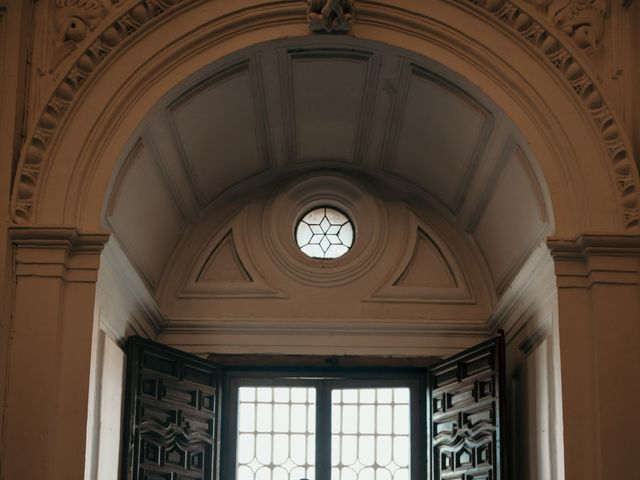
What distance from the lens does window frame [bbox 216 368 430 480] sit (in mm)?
9719

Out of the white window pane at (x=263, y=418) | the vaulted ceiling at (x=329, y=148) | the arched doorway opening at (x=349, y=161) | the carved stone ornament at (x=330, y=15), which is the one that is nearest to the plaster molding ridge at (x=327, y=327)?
the arched doorway opening at (x=349, y=161)

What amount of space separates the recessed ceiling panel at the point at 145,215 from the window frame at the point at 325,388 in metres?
1.07

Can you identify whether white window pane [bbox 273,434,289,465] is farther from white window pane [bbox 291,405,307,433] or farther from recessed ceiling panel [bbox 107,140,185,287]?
recessed ceiling panel [bbox 107,140,185,287]

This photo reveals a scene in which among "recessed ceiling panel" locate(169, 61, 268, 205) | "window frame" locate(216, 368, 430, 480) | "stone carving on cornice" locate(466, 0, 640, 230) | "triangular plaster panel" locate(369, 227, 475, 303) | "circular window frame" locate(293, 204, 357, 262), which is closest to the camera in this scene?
"stone carving on cornice" locate(466, 0, 640, 230)

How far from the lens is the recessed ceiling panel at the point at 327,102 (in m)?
8.59

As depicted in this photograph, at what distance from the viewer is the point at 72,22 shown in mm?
8047

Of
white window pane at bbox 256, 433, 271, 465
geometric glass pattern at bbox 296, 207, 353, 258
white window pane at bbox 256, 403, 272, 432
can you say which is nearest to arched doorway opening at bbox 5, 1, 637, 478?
geometric glass pattern at bbox 296, 207, 353, 258

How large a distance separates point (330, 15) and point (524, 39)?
4.15ft

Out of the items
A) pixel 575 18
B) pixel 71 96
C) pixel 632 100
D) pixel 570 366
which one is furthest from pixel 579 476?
pixel 71 96

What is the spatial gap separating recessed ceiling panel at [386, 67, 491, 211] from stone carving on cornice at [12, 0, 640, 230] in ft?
1.97

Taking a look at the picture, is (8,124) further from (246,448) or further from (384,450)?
(384,450)

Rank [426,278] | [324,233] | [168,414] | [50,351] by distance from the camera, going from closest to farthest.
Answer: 1. [50,351]
2. [168,414]
3. [426,278]
4. [324,233]

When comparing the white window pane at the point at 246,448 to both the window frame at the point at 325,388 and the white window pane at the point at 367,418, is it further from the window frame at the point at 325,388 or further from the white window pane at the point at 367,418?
the white window pane at the point at 367,418

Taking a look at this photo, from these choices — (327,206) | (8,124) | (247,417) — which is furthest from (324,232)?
(8,124)
